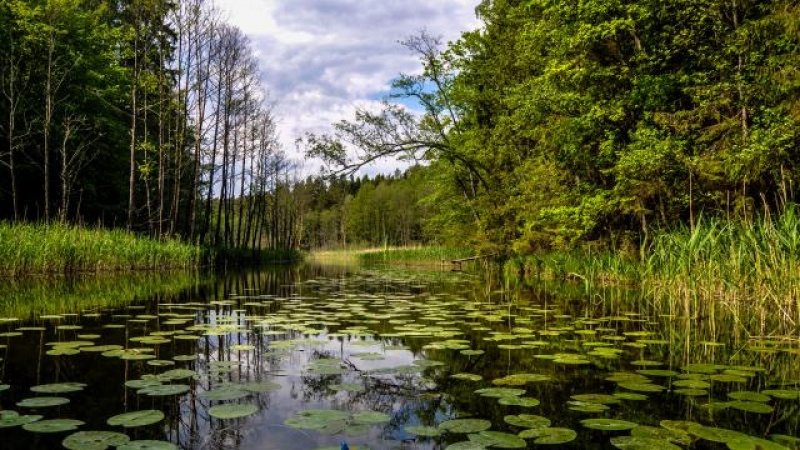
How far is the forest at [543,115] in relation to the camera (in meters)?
Answer: 10.2

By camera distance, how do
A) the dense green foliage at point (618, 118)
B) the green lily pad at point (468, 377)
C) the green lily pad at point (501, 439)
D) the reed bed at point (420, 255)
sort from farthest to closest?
1. the reed bed at point (420, 255)
2. the dense green foliage at point (618, 118)
3. the green lily pad at point (468, 377)
4. the green lily pad at point (501, 439)

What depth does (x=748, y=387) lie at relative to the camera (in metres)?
3.59

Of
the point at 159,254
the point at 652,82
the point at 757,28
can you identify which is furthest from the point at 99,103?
the point at 757,28

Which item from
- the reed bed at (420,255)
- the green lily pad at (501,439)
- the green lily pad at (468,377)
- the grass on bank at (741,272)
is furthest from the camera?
the reed bed at (420,255)

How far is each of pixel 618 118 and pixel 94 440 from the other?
12907 mm

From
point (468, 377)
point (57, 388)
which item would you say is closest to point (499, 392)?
point (468, 377)

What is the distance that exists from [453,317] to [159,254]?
1449 cm

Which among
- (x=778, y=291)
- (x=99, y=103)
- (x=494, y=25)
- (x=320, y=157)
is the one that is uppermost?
(x=494, y=25)

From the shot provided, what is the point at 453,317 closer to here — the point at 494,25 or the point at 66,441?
the point at 66,441

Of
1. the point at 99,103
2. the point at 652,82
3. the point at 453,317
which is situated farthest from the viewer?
the point at 99,103

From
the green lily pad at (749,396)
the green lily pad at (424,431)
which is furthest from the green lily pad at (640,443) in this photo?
the green lily pad at (749,396)

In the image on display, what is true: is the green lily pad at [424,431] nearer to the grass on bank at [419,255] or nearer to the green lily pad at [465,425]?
the green lily pad at [465,425]

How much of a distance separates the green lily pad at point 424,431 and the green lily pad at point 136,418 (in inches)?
58.6

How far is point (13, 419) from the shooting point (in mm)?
2637
